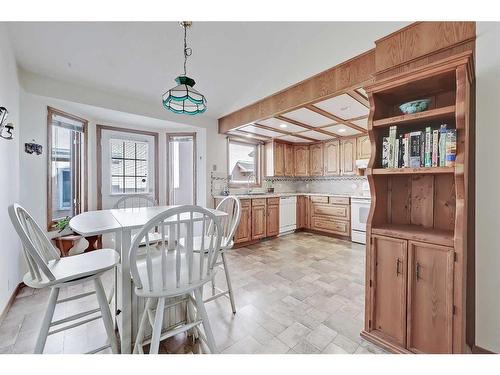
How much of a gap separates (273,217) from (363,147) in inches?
90.0

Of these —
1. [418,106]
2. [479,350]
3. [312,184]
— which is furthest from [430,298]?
[312,184]

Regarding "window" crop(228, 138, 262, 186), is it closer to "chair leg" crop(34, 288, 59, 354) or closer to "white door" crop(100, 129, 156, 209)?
"white door" crop(100, 129, 156, 209)

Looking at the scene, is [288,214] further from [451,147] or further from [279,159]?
[451,147]

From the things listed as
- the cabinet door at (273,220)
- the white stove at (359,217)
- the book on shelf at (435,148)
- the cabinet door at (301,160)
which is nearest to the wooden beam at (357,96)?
the book on shelf at (435,148)

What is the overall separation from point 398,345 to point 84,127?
435cm

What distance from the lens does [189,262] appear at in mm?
1189

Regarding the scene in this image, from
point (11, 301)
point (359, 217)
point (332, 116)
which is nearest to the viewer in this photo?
point (11, 301)

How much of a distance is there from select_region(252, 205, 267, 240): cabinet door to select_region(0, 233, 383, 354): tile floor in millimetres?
975

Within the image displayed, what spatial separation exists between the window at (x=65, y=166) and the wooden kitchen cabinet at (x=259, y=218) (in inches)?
107

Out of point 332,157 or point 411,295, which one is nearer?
point 411,295

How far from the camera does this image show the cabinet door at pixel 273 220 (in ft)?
14.1

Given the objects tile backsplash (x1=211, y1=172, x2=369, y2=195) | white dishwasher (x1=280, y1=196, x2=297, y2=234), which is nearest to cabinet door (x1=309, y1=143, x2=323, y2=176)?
tile backsplash (x1=211, y1=172, x2=369, y2=195)

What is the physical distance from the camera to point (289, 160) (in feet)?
17.0

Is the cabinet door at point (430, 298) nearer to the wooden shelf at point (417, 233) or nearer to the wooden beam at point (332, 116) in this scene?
the wooden shelf at point (417, 233)
